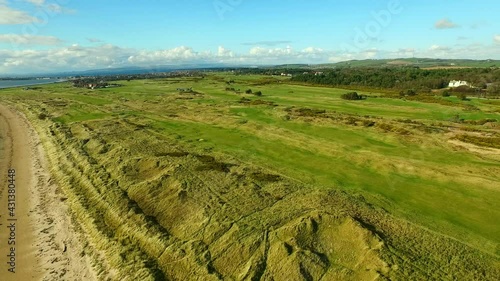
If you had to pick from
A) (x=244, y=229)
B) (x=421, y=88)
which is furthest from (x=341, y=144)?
(x=421, y=88)

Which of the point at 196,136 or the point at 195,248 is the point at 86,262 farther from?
the point at 196,136

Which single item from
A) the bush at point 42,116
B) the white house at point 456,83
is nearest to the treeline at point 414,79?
the white house at point 456,83

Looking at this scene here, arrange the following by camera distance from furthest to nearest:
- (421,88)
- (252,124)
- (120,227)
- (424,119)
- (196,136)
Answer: (421,88) → (424,119) → (252,124) → (196,136) → (120,227)

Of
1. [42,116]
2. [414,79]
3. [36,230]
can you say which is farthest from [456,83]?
[36,230]

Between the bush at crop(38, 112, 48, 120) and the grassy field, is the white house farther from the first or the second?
the bush at crop(38, 112, 48, 120)

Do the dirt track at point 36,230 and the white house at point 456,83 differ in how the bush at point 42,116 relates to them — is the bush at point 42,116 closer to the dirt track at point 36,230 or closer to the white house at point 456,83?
the dirt track at point 36,230
